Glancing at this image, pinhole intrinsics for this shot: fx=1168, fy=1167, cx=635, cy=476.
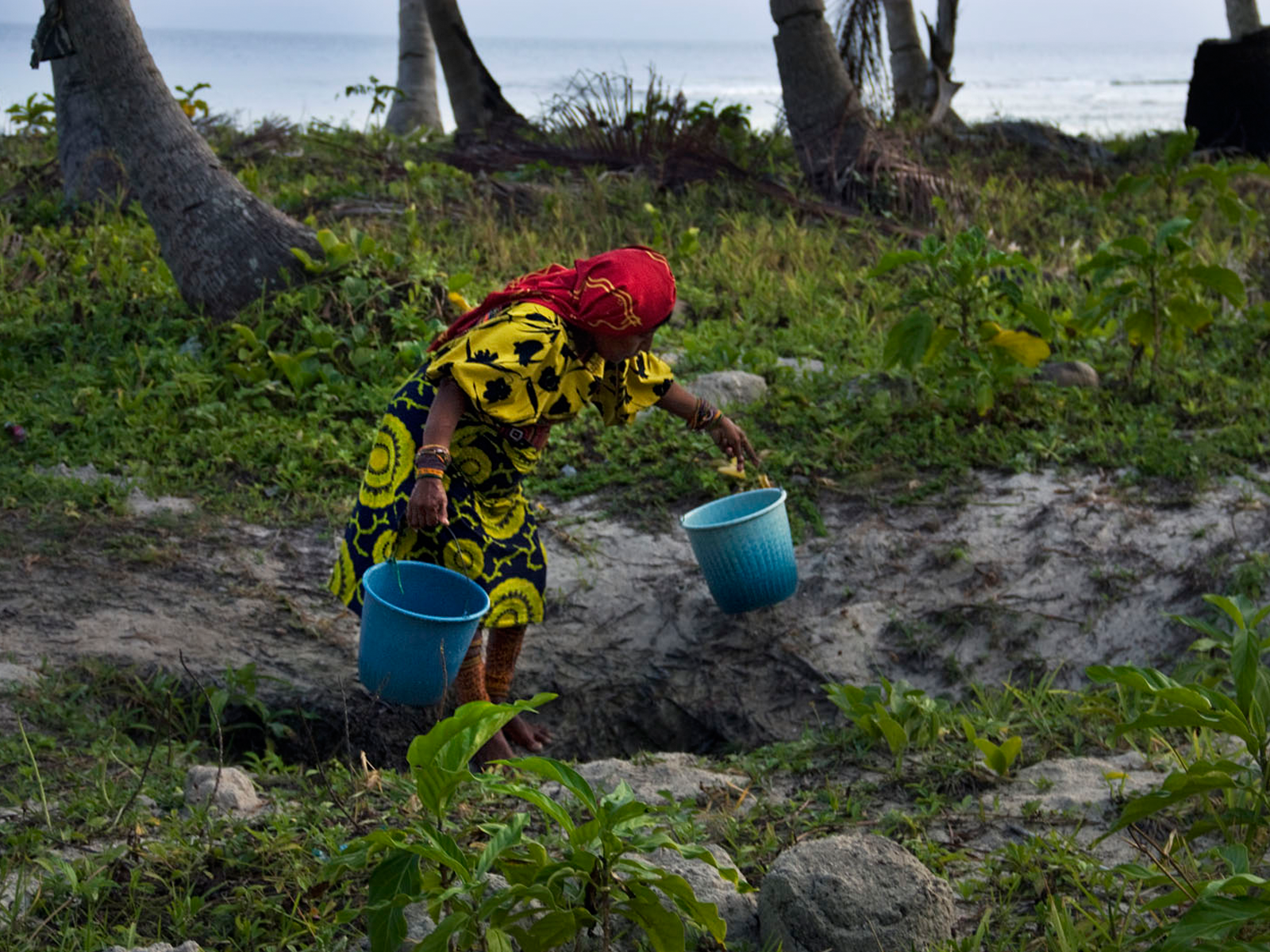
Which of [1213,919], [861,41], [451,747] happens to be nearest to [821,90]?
[861,41]

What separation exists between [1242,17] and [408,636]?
40.1ft

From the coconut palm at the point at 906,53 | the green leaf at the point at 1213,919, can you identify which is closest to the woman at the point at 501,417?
the green leaf at the point at 1213,919

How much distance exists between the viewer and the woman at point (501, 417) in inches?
114

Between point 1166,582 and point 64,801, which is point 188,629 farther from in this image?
point 1166,582

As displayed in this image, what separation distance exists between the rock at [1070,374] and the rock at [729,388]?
122 cm

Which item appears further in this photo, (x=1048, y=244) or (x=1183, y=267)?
(x=1048, y=244)

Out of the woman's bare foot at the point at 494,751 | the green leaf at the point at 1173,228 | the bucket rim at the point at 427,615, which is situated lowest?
the woman's bare foot at the point at 494,751

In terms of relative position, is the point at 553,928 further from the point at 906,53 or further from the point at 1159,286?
the point at 906,53

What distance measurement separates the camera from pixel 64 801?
2572 mm

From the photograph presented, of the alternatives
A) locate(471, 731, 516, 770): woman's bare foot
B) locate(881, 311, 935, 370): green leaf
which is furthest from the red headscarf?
locate(881, 311, 935, 370): green leaf

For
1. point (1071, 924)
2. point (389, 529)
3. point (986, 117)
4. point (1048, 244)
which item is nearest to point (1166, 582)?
point (1071, 924)

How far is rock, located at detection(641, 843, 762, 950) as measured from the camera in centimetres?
216

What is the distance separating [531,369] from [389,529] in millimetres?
595

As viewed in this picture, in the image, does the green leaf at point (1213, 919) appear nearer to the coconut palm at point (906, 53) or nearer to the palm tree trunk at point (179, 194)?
the palm tree trunk at point (179, 194)
